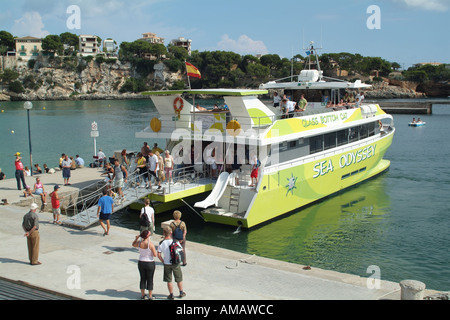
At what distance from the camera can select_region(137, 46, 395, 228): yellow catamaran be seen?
15281 mm

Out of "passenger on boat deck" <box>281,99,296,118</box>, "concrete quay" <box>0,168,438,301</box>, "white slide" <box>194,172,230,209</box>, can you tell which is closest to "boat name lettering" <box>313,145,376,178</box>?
"passenger on boat deck" <box>281,99,296,118</box>

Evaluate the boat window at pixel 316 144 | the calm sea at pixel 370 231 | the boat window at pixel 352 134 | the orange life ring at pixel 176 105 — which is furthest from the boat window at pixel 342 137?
the orange life ring at pixel 176 105

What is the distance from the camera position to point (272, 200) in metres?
15.8

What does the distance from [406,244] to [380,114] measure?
433 inches

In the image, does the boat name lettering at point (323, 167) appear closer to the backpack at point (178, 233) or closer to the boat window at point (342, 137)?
the boat window at point (342, 137)

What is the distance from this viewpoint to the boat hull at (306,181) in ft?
50.0

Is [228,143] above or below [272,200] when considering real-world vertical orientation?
above

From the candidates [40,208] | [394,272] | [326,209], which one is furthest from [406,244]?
[40,208]

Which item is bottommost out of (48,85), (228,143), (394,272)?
(394,272)

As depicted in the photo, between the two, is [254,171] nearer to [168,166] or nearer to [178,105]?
[168,166]

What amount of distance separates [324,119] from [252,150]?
177 inches

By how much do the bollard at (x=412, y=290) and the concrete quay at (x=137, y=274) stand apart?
559 mm
